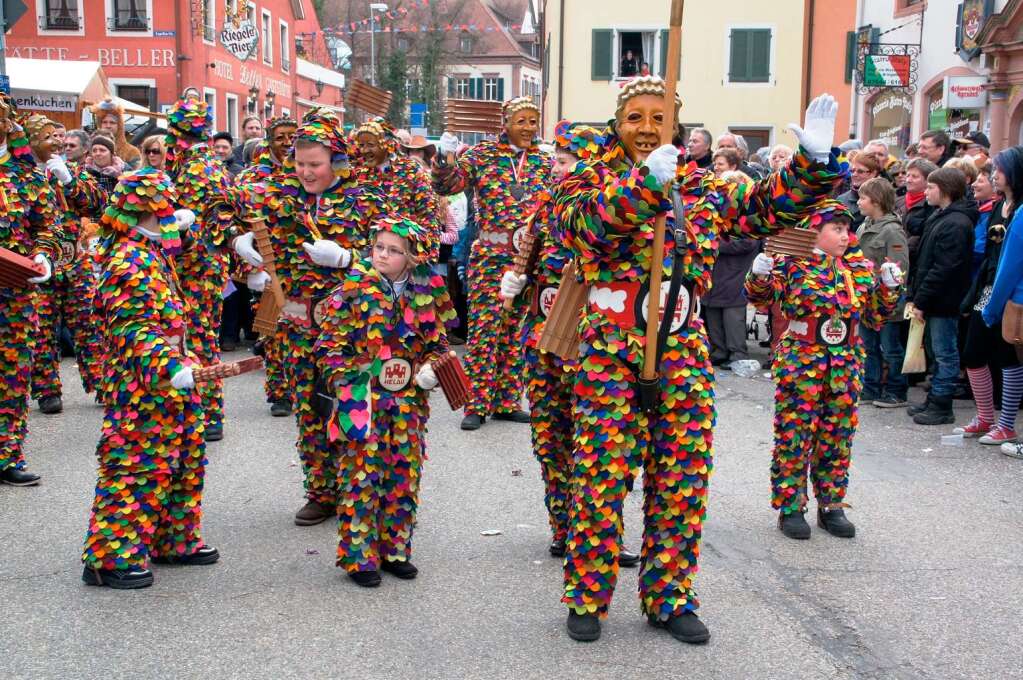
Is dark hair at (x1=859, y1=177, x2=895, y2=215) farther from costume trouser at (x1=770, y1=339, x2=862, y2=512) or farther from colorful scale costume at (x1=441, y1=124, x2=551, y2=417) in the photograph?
costume trouser at (x1=770, y1=339, x2=862, y2=512)

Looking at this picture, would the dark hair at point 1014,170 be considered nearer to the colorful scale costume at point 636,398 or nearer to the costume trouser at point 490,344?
the costume trouser at point 490,344

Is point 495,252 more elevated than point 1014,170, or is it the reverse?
point 1014,170

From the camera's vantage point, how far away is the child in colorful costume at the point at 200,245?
7.71 meters

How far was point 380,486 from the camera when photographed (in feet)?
16.6

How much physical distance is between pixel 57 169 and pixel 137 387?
3963 mm

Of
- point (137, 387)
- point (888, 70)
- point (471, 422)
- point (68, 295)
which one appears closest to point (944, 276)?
point (471, 422)

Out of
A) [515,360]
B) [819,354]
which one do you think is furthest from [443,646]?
[515,360]

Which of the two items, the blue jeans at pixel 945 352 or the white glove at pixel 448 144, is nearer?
the blue jeans at pixel 945 352

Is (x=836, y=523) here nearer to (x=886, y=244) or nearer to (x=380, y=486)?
(x=380, y=486)

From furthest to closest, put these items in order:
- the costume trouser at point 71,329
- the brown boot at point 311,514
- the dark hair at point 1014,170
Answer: the costume trouser at point 71,329, the dark hair at point 1014,170, the brown boot at point 311,514

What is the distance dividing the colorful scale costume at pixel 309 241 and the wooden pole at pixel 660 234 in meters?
2.22

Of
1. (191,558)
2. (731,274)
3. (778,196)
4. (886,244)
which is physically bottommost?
(191,558)

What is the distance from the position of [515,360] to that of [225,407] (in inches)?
99.0

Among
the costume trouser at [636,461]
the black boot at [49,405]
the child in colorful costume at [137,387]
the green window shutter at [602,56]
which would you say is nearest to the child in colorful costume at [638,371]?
the costume trouser at [636,461]
